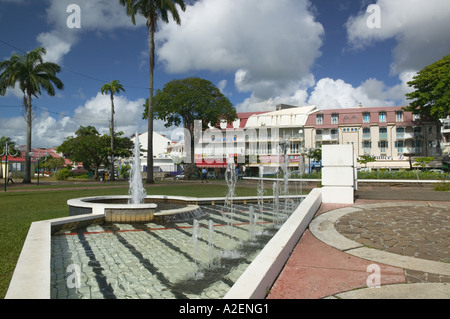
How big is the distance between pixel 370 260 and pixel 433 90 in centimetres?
4387

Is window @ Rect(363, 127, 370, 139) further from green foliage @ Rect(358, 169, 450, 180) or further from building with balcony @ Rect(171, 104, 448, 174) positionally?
green foliage @ Rect(358, 169, 450, 180)

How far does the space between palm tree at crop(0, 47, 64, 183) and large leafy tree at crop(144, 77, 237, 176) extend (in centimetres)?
1029

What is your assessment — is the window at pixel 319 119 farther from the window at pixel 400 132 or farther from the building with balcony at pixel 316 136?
the window at pixel 400 132

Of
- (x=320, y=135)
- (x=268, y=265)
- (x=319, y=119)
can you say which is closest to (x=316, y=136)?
(x=320, y=135)

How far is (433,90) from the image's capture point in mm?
39688

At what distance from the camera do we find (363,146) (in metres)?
52.5

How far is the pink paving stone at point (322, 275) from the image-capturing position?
3.32m

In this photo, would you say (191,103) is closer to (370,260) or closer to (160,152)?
(370,260)

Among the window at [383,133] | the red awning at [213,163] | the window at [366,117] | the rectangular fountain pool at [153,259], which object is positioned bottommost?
the rectangular fountain pool at [153,259]

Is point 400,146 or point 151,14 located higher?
point 151,14

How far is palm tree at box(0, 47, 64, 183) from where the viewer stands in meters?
31.2

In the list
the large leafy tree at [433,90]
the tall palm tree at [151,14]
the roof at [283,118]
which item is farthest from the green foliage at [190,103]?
the large leafy tree at [433,90]

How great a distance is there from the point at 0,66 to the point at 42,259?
35691mm

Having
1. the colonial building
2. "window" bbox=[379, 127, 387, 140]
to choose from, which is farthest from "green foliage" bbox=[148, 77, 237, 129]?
"window" bbox=[379, 127, 387, 140]
